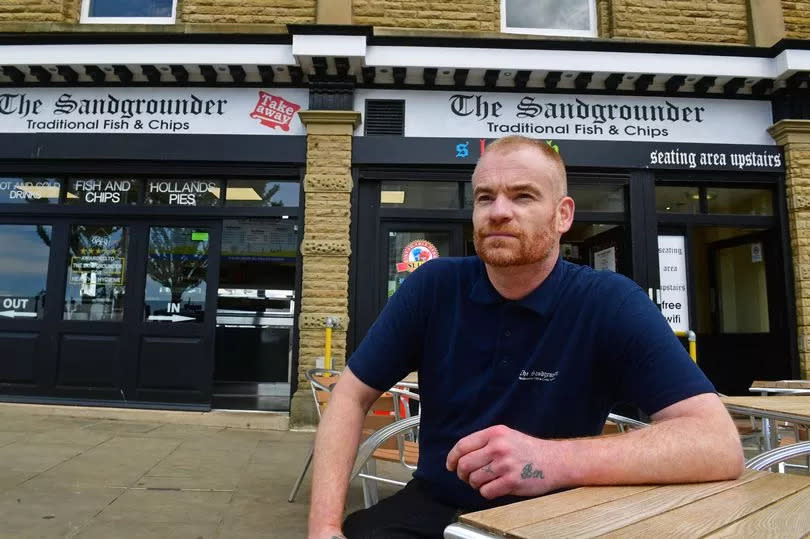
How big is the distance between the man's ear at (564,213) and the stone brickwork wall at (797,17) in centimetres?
747

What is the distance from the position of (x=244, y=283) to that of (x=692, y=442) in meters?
5.88

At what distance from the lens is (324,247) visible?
5938 mm

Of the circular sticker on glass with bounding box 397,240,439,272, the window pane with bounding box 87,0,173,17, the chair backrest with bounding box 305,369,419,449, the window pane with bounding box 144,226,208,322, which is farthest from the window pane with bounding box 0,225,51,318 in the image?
the chair backrest with bounding box 305,369,419,449

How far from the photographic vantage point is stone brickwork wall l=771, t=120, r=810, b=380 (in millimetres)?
6047

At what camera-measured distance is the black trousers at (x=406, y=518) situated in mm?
1303

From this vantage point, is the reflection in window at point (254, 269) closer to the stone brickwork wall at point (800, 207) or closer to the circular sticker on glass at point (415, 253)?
the circular sticker on glass at point (415, 253)

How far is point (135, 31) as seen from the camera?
631cm

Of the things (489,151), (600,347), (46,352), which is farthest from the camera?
(46,352)

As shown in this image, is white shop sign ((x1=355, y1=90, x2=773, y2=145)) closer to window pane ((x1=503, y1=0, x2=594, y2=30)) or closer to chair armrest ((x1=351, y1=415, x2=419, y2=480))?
window pane ((x1=503, y1=0, x2=594, y2=30))

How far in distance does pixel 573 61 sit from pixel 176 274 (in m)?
5.46

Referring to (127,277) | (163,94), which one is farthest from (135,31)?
(127,277)

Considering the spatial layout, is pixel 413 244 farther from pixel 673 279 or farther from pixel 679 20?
pixel 679 20

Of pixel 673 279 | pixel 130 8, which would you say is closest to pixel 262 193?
pixel 130 8

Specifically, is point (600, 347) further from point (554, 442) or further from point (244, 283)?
point (244, 283)
